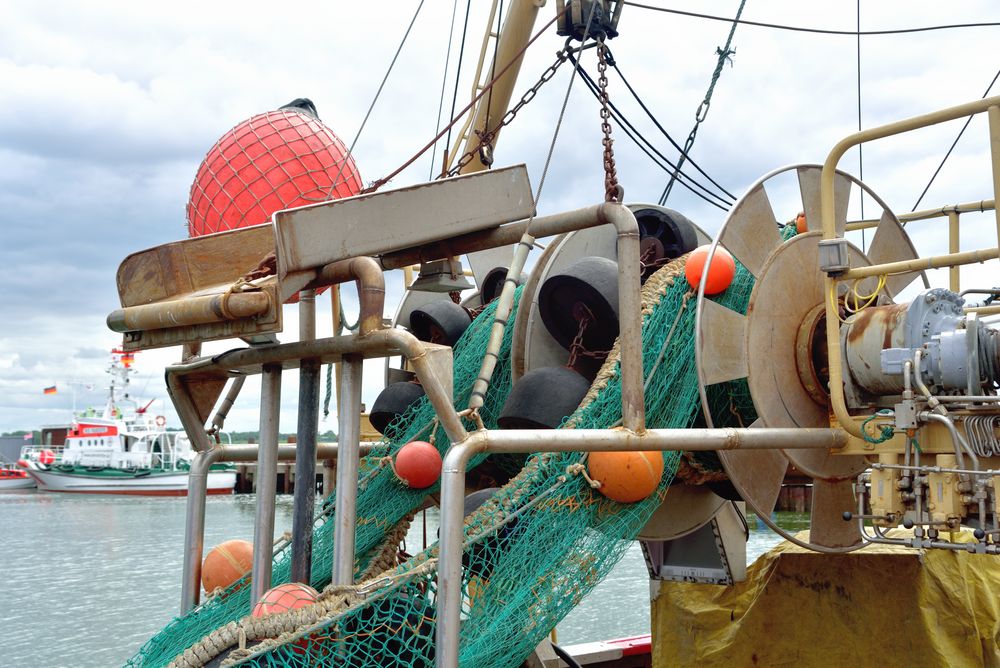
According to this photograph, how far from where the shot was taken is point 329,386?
841cm

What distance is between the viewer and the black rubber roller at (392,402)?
5.92 meters

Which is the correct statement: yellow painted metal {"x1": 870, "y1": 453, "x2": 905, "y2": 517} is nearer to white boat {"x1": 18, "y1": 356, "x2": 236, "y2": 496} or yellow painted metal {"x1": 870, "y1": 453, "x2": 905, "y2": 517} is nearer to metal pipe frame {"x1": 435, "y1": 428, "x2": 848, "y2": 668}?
metal pipe frame {"x1": 435, "y1": 428, "x2": 848, "y2": 668}

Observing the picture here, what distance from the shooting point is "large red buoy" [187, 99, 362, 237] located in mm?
4684

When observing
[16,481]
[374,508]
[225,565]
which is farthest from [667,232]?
[16,481]

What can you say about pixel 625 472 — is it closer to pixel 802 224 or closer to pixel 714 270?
pixel 714 270

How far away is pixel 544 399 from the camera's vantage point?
4617 millimetres

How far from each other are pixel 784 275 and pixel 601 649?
13.8 feet

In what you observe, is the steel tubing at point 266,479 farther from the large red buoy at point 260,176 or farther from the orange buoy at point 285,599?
the large red buoy at point 260,176

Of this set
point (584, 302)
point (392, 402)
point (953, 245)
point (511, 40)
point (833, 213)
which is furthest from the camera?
point (511, 40)

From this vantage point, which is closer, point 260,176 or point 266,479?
point 266,479

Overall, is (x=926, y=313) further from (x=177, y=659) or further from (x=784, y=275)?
(x=177, y=659)

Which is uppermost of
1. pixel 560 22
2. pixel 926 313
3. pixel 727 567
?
pixel 560 22

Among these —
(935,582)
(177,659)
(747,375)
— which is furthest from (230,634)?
(935,582)

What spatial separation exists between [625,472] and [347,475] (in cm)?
115
